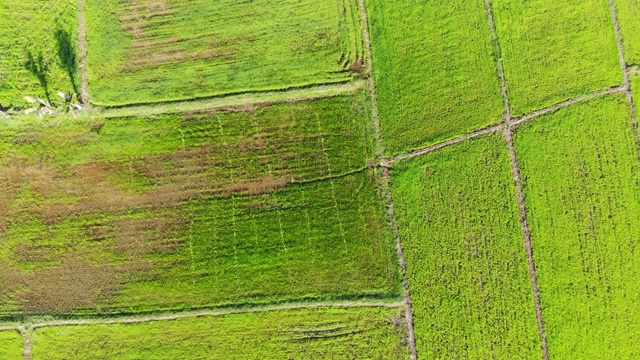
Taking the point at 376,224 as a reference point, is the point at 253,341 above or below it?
below

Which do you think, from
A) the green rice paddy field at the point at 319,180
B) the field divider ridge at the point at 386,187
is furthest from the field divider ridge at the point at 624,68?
the field divider ridge at the point at 386,187

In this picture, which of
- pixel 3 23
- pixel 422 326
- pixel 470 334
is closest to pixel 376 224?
pixel 422 326

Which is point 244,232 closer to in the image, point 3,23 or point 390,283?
point 390,283

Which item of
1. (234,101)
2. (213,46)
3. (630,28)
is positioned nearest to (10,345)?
(234,101)

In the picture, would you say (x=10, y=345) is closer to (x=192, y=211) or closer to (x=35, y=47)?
(x=192, y=211)

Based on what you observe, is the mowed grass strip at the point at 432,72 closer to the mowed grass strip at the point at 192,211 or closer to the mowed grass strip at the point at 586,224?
the mowed grass strip at the point at 192,211

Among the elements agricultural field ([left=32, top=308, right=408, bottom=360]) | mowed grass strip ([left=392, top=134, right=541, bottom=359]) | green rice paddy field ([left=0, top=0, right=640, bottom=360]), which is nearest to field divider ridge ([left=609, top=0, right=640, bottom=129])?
green rice paddy field ([left=0, top=0, right=640, bottom=360])
